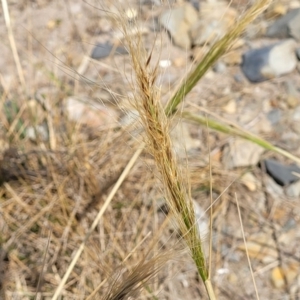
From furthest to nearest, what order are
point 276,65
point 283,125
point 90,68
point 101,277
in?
point 90,68
point 276,65
point 283,125
point 101,277

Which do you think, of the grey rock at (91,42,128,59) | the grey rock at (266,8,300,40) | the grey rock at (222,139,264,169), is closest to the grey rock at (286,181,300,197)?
the grey rock at (222,139,264,169)

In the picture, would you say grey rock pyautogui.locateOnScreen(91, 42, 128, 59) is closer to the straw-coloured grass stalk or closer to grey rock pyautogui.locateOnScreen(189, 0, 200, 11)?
grey rock pyautogui.locateOnScreen(189, 0, 200, 11)

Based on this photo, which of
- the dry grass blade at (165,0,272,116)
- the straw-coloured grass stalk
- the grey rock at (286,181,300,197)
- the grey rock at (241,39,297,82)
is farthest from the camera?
the grey rock at (241,39,297,82)

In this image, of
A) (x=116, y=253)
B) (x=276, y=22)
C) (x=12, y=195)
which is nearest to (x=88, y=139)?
(x=12, y=195)

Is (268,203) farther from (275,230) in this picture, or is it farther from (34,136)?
(34,136)

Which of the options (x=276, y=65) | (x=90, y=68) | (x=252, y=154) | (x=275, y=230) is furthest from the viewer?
(x=90, y=68)

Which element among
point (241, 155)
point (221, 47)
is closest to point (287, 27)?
point (241, 155)

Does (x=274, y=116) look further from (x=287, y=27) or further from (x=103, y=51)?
(x=103, y=51)
